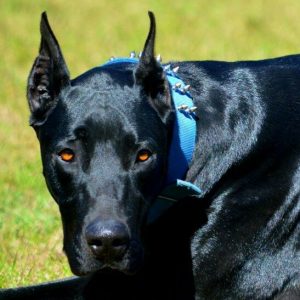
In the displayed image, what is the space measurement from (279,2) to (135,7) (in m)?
2.20

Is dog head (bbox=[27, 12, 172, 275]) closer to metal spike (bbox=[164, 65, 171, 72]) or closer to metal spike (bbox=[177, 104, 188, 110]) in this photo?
metal spike (bbox=[177, 104, 188, 110])

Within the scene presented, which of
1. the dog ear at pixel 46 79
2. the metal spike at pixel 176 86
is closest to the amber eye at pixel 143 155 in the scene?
the metal spike at pixel 176 86

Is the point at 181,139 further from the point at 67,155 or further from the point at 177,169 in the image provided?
the point at 67,155

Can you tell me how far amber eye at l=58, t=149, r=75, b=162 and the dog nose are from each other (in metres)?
0.38

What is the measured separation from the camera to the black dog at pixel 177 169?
4.96 meters

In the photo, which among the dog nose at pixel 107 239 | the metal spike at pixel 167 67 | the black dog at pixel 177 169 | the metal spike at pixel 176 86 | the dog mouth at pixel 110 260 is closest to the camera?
the dog nose at pixel 107 239

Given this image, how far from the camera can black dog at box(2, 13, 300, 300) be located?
4.96 metres

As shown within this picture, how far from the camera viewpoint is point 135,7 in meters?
15.9

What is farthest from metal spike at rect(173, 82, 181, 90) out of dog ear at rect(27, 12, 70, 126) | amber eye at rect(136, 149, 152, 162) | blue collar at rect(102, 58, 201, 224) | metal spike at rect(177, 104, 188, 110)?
dog ear at rect(27, 12, 70, 126)

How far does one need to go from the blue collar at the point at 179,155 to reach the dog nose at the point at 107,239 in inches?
15.9

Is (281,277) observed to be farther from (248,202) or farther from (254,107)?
(254,107)

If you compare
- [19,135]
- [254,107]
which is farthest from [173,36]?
[254,107]

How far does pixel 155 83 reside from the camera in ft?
17.0

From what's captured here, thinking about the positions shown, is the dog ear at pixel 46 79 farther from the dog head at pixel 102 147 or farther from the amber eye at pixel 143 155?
the amber eye at pixel 143 155
